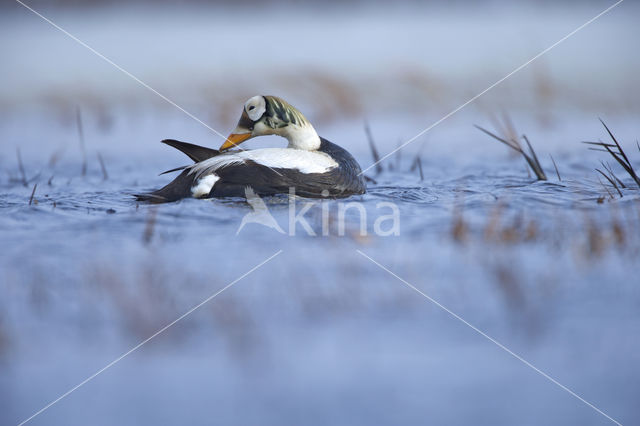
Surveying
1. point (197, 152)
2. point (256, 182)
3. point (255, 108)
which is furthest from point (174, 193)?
point (255, 108)

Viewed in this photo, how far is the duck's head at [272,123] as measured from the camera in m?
6.08

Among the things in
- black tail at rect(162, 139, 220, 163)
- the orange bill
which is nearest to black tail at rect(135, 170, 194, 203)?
black tail at rect(162, 139, 220, 163)

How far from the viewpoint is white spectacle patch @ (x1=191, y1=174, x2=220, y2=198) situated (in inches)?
220

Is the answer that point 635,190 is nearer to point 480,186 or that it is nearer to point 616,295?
point 480,186

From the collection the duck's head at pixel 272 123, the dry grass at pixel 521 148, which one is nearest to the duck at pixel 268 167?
the duck's head at pixel 272 123

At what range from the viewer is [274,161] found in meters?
5.71

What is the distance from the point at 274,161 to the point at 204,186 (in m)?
0.56

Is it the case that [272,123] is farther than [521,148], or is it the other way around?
[521,148]

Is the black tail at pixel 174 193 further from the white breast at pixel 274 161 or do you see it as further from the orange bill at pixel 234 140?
the orange bill at pixel 234 140

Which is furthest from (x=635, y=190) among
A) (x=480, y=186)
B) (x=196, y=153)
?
(x=196, y=153)

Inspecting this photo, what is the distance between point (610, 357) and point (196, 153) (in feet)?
12.0

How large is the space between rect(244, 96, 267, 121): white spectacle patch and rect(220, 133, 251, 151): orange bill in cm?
16

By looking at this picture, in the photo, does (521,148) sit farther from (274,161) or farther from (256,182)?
(256,182)

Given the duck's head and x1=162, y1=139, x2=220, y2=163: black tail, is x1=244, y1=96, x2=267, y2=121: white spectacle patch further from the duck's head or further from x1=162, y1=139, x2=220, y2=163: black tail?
x1=162, y1=139, x2=220, y2=163: black tail
